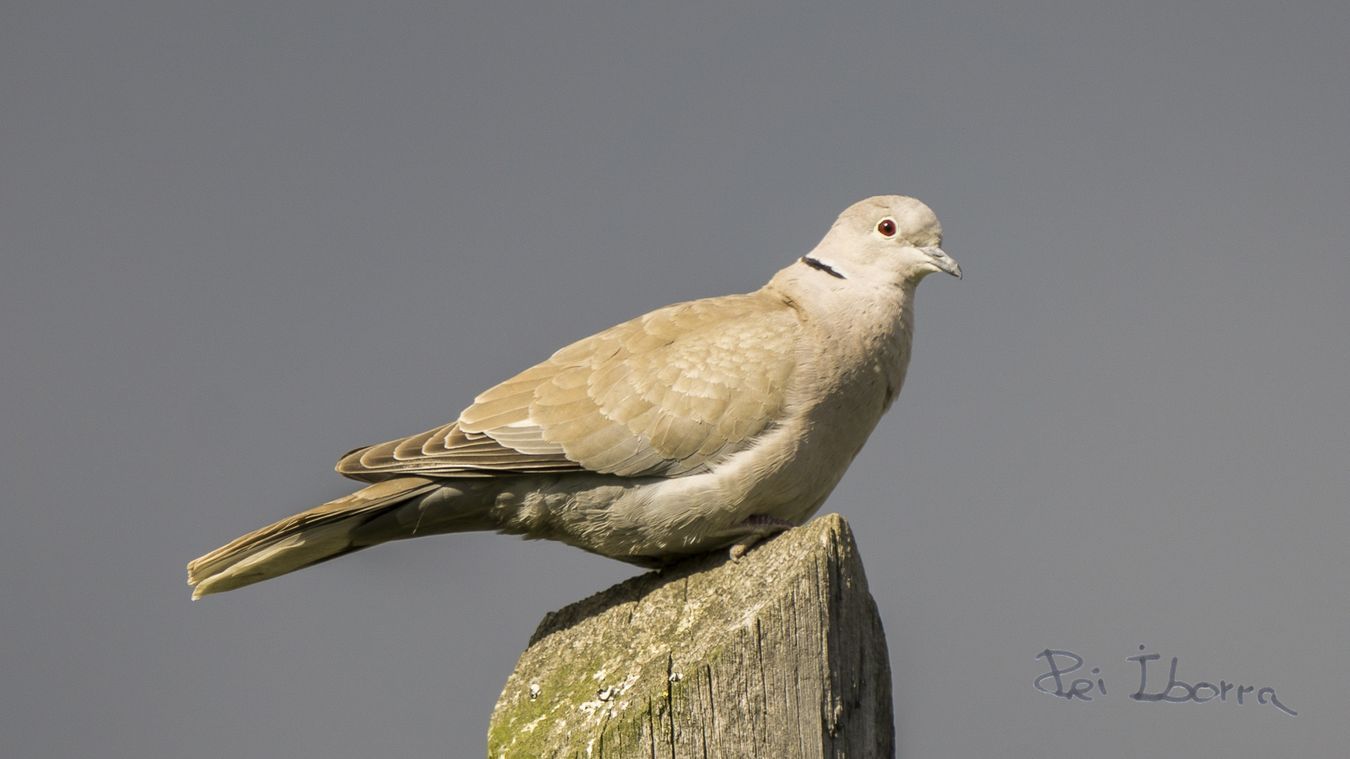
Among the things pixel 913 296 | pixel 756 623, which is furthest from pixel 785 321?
pixel 756 623

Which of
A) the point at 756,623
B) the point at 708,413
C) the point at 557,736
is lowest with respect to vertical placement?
the point at 557,736

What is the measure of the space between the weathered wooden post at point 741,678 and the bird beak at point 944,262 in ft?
7.14

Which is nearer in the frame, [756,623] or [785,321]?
[756,623]

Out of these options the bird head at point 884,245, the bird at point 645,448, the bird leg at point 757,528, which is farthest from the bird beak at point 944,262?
the bird leg at point 757,528

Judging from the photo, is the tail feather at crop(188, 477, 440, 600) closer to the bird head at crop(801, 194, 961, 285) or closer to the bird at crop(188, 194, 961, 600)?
the bird at crop(188, 194, 961, 600)

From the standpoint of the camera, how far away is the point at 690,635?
146 inches

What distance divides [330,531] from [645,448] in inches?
46.8

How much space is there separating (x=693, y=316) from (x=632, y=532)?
911mm

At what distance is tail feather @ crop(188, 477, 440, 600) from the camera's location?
16.3ft

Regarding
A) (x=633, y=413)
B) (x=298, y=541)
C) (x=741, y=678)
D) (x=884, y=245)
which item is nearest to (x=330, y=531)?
(x=298, y=541)

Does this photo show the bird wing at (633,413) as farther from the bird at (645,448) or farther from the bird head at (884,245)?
the bird head at (884,245)

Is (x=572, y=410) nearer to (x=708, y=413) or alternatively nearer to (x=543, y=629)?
(x=708, y=413)

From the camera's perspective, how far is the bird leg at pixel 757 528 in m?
4.86

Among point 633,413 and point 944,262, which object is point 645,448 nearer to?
point 633,413
